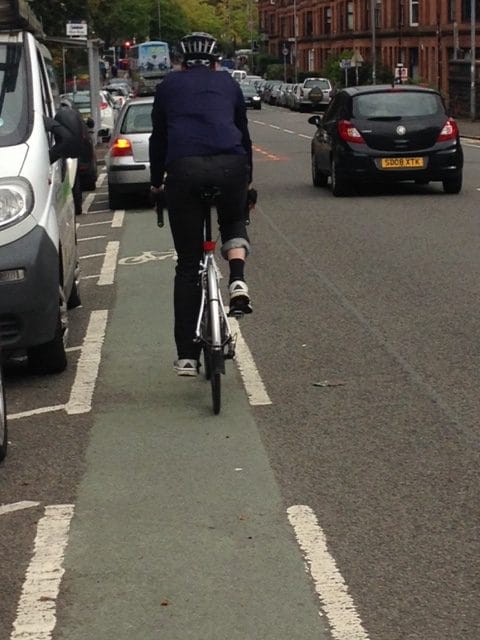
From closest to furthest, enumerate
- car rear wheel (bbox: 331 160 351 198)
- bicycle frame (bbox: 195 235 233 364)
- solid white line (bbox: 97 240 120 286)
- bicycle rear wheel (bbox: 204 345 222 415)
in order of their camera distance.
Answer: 1. bicycle rear wheel (bbox: 204 345 222 415)
2. bicycle frame (bbox: 195 235 233 364)
3. solid white line (bbox: 97 240 120 286)
4. car rear wheel (bbox: 331 160 351 198)

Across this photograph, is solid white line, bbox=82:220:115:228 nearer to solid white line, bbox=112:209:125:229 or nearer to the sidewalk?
solid white line, bbox=112:209:125:229

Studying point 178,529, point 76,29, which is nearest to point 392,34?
point 76,29

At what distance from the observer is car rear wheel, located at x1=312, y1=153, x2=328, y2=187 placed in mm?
24594

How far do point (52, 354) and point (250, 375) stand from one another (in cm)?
116

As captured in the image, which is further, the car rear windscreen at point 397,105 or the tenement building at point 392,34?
the tenement building at point 392,34

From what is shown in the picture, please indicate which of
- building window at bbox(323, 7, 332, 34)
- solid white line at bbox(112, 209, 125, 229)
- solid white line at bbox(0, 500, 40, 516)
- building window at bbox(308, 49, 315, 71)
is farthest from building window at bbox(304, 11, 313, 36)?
solid white line at bbox(0, 500, 40, 516)

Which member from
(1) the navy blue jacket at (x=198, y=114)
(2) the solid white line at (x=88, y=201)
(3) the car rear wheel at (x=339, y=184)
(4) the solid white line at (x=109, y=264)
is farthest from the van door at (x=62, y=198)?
(2) the solid white line at (x=88, y=201)

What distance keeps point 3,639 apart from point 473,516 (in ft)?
6.70

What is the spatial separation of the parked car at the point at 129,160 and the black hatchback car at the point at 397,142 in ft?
9.14

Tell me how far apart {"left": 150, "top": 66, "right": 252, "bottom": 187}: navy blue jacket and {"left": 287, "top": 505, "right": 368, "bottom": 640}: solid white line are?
2493mm

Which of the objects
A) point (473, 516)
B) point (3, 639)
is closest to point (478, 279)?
point (473, 516)

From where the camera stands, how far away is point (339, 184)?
22422 mm

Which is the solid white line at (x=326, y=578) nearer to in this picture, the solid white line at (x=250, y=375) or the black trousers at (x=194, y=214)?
the solid white line at (x=250, y=375)

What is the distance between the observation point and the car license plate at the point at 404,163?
21891mm
